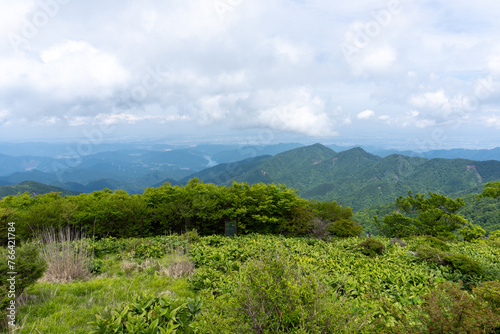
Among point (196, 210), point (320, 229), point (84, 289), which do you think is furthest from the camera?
point (196, 210)

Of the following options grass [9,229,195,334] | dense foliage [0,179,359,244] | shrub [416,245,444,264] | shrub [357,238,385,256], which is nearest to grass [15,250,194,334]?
grass [9,229,195,334]

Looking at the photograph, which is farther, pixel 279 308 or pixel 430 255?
pixel 430 255

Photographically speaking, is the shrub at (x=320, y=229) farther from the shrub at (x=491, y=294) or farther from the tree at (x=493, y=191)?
the tree at (x=493, y=191)

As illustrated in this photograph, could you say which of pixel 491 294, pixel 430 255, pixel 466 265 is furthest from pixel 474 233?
pixel 491 294

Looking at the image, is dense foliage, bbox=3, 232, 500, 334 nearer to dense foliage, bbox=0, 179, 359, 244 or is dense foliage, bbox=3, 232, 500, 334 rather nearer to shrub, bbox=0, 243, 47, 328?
shrub, bbox=0, 243, 47, 328

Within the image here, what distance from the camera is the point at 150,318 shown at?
331 cm

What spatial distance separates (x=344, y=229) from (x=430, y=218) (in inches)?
549

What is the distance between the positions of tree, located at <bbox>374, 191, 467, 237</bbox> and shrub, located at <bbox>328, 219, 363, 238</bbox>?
9.62 meters

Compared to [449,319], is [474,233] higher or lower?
lower

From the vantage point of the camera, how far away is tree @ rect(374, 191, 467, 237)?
2198 cm

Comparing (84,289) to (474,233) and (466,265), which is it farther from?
(474,233)

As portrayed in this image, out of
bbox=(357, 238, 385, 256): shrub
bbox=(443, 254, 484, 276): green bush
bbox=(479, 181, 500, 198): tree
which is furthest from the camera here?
bbox=(479, 181, 500, 198): tree

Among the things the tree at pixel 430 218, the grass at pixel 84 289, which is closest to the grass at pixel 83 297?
the grass at pixel 84 289

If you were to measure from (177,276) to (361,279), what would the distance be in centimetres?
473
